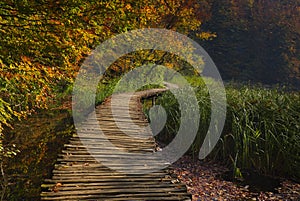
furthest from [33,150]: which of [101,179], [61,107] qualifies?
[61,107]

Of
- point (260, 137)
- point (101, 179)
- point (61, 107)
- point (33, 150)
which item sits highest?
point (61, 107)

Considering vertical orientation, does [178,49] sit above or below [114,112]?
above

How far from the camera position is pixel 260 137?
19.0ft

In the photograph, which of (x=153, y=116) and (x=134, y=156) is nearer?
(x=134, y=156)

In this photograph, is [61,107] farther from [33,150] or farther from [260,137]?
[260,137]

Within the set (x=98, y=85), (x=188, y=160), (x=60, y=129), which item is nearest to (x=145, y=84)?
(x=98, y=85)

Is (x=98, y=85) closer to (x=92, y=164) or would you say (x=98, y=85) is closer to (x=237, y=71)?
(x=92, y=164)

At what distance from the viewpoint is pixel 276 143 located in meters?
5.50

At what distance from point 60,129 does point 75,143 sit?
2927mm

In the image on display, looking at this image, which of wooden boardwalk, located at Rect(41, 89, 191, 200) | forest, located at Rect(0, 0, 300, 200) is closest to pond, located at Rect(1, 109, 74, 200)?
forest, located at Rect(0, 0, 300, 200)

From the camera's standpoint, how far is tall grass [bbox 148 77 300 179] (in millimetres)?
5398

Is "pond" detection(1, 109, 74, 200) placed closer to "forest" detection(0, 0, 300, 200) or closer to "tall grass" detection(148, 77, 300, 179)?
"forest" detection(0, 0, 300, 200)

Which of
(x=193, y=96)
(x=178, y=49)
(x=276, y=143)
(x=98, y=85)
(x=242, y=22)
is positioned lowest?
(x=276, y=143)

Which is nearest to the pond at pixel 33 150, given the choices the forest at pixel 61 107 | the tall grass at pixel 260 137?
the forest at pixel 61 107
